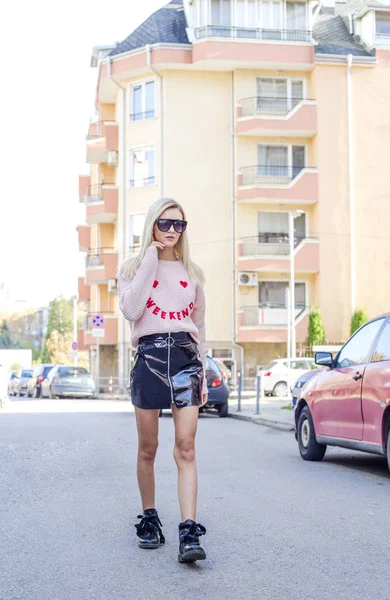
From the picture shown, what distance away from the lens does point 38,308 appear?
192875 mm

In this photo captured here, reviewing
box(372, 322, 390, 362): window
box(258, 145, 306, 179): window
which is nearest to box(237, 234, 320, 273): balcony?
box(258, 145, 306, 179): window

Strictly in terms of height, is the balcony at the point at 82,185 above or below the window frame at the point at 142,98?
below

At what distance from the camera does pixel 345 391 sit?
10.2m

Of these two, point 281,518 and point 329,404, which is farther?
point 329,404

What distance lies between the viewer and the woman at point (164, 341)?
537cm

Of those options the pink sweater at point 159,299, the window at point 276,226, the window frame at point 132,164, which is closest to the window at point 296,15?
the window frame at point 132,164

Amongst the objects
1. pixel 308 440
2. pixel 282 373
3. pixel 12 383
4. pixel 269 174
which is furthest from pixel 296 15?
pixel 308 440

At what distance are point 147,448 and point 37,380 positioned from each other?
124 feet

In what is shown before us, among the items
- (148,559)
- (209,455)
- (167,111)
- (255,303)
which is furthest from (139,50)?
(148,559)

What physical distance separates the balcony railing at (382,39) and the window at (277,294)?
12377 millimetres

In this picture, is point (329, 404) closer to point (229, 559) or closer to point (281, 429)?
point (229, 559)

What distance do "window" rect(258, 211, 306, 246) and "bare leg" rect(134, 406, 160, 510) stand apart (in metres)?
40.8

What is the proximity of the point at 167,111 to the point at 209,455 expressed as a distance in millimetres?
37176

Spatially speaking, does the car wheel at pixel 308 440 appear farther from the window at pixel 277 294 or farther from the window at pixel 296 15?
the window at pixel 296 15
